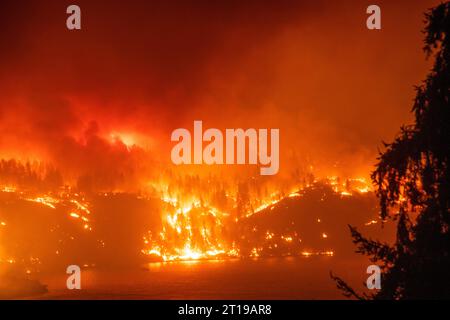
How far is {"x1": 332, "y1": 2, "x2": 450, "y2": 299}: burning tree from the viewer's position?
926 centimetres

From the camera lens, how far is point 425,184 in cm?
948

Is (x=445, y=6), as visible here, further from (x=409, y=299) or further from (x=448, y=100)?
(x=409, y=299)

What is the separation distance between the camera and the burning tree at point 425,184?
9.26m

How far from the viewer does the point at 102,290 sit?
161875mm

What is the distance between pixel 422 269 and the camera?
9.36 meters
